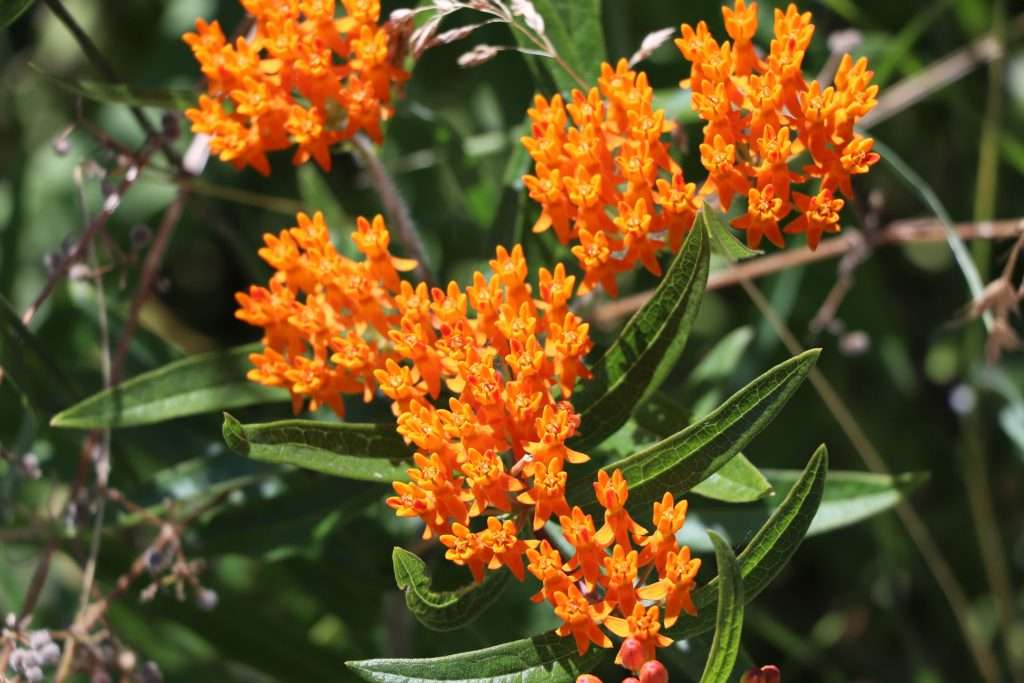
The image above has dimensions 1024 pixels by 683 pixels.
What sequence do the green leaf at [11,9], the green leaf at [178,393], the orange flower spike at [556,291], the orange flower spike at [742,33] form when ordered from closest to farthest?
1. the orange flower spike at [556,291]
2. the orange flower spike at [742,33]
3. the green leaf at [11,9]
4. the green leaf at [178,393]

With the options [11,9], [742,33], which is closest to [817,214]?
[742,33]

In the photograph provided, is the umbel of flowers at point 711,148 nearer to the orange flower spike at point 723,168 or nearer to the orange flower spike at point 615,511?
the orange flower spike at point 723,168

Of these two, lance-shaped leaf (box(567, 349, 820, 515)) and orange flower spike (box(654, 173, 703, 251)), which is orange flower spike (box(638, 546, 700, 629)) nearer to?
lance-shaped leaf (box(567, 349, 820, 515))

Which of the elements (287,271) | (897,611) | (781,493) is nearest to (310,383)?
(287,271)

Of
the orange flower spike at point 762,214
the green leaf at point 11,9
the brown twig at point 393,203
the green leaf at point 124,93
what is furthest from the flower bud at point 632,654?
the green leaf at point 11,9

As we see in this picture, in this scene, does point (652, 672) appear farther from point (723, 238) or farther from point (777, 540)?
point (723, 238)
